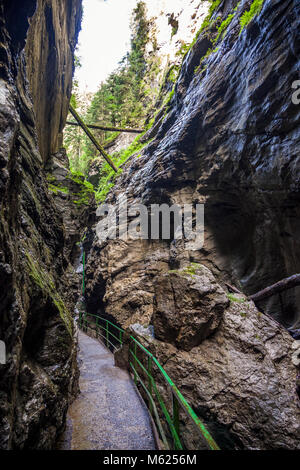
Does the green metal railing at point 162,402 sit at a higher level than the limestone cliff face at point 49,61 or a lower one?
lower

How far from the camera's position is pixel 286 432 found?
381 cm

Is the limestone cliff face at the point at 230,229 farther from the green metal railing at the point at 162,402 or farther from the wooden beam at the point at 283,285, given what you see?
the wooden beam at the point at 283,285

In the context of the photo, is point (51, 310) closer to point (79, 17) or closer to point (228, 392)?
point (228, 392)

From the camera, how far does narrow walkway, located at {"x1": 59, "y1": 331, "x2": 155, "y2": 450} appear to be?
9.70 ft

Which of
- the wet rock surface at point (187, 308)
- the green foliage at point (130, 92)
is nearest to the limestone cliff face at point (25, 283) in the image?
the wet rock surface at point (187, 308)

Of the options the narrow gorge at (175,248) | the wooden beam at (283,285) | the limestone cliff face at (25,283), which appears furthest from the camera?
the wooden beam at (283,285)

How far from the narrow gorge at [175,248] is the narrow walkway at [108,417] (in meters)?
0.04

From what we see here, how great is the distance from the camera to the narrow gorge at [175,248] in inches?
97.1

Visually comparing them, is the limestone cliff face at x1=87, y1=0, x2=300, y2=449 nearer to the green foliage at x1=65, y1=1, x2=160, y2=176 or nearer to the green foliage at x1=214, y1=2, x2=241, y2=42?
the green foliage at x1=214, y1=2, x2=241, y2=42
